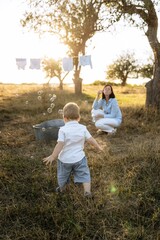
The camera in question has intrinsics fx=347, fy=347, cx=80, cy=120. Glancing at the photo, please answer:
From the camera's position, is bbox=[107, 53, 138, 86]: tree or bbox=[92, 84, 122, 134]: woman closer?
bbox=[92, 84, 122, 134]: woman

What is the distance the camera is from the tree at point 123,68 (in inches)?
2088

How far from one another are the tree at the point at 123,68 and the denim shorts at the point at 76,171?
4879cm

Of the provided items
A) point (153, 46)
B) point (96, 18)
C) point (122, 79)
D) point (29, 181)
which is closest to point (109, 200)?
point (29, 181)

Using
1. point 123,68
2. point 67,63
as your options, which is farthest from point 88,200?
→ point 123,68

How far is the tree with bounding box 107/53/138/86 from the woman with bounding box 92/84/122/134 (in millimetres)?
43734

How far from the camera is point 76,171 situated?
507 centimetres

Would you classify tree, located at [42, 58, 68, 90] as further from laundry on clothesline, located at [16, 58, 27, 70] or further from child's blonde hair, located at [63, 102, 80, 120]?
child's blonde hair, located at [63, 102, 80, 120]

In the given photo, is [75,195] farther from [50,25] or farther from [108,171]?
[50,25]

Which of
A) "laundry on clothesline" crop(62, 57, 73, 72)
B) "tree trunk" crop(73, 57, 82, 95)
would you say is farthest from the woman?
"tree trunk" crop(73, 57, 82, 95)

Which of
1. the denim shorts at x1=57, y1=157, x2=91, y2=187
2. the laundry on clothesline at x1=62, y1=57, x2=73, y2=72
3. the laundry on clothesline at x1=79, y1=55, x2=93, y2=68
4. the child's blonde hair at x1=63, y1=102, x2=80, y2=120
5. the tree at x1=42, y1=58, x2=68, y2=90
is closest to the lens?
the child's blonde hair at x1=63, y1=102, x2=80, y2=120

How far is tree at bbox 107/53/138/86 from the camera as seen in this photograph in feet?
174

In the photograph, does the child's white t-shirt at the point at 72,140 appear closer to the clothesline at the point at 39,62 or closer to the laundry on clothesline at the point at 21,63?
the clothesline at the point at 39,62

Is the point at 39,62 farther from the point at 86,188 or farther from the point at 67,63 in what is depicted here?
the point at 86,188

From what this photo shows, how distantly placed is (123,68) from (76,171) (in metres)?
49.3
